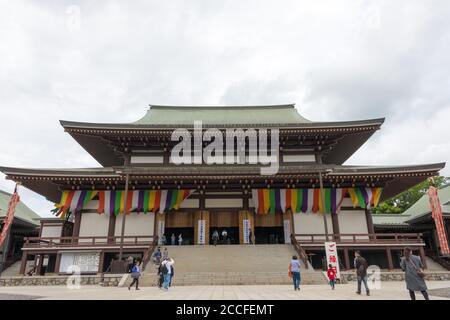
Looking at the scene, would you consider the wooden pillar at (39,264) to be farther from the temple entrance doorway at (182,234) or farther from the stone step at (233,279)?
the stone step at (233,279)

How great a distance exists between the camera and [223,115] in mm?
28875

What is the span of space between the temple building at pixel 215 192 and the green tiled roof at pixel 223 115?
4.04m

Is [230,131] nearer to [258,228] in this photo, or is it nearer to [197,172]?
[197,172]

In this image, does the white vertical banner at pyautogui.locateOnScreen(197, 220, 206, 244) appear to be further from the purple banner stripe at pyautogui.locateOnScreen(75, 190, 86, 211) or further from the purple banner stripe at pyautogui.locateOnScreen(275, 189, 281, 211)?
the purple banner stripe at pyautogui.locateOnScreen(75, 190, 86, 211)

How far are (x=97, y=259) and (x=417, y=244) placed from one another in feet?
64.9

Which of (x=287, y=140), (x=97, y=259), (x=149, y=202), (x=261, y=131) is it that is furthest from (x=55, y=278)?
(x=287, y=140)

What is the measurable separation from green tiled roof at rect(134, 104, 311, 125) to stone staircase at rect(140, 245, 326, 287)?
11.8m

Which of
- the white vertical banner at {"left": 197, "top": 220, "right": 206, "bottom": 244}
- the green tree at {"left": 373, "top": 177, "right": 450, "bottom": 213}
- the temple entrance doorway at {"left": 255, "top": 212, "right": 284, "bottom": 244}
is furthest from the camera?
the green tree at {"left": 373, "top": 177, "right": 450, "bottom": 213}

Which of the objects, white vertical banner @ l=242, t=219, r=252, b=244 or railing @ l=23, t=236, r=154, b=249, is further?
white vertical banner @ l=242, t=219, r=252, b=244

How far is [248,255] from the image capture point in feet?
56.9

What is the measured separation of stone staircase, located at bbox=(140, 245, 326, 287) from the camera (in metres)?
14.5

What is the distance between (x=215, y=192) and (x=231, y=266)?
6.35 m

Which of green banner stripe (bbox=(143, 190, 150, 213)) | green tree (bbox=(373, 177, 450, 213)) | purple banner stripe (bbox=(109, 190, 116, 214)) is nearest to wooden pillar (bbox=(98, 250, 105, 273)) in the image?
purple banner stripe (bbox=(109, 190, 116, 214))

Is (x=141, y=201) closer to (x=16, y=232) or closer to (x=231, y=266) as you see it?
(x=231, y=266)
